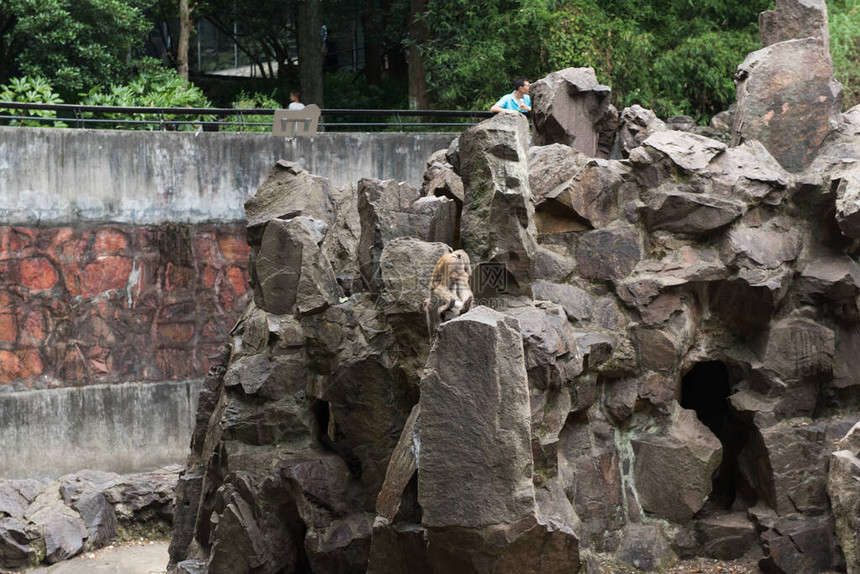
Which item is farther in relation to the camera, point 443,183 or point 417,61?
point 417,61

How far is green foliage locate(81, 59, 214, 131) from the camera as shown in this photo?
20250 millimetres

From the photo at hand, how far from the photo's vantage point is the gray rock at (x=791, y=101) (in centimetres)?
1367

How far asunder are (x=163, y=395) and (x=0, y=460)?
7.76 feet

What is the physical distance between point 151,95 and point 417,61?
509 centimetres

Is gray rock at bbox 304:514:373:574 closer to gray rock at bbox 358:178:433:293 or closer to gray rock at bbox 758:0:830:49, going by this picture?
gray rock at bbox 358:178:433:293

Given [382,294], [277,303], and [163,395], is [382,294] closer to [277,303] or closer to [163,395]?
[277,303]

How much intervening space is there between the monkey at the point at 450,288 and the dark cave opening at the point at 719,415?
4.32 metres

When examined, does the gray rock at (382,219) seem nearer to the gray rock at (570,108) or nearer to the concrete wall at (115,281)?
the gray rock at (570,108)

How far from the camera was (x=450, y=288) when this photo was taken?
10383 mm

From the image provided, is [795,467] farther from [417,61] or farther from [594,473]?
[417,61]

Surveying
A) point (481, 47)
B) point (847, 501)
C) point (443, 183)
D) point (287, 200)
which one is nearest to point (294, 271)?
point (287, 200)

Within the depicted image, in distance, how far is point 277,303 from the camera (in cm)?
1327

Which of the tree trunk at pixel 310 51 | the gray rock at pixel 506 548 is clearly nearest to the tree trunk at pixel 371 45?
the tree trunk at pixel 310 51

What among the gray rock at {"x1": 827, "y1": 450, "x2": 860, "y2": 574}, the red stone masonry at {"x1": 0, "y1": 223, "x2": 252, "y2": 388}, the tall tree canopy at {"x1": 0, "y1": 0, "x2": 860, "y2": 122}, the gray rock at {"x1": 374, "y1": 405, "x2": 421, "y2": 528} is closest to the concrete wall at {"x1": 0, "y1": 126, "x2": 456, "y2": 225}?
the red stone masonry at {"x1": 0, "y1": 223, "x2": 252, "y2": 388}
